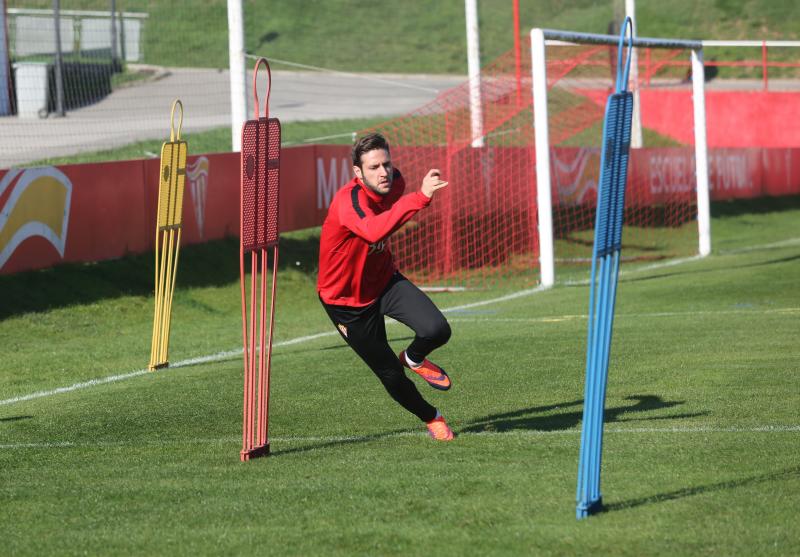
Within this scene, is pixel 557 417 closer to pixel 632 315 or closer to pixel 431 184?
pixel 431 184

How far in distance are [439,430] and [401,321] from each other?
2.31ft

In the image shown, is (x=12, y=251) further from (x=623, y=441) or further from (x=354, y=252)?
(x=623, y=441)

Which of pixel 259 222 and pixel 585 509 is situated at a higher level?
pixel 259 222

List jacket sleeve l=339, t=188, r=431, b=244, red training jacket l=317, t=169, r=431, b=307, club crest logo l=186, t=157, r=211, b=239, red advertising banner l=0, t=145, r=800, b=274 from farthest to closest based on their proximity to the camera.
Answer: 1. club crest logo l=186, t=157, r=211, b=239
2. red advertising banner l=0, t=145, r=800, b=274
3. red training jacket l=317, t=169, r=431, b=307
4. jacket sleeve l=339, t=188, r=431, b=244

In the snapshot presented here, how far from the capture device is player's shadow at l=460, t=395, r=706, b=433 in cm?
848

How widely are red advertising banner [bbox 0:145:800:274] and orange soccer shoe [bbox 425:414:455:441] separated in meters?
8.20

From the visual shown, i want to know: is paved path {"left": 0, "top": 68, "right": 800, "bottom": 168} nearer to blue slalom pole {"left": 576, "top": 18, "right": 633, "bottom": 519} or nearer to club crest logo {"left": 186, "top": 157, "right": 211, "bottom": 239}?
club crest logo {"left": 186, "top": 157, "right": 211, "bottom": 239}

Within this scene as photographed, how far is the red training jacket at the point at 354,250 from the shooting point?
7488mm

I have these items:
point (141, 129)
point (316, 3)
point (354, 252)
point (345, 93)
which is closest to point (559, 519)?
point (354, 252)

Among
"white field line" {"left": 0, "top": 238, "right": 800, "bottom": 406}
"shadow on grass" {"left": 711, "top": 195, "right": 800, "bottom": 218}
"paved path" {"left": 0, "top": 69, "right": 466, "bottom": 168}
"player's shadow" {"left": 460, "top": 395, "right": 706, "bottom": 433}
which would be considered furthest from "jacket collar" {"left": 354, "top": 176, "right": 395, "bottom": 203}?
"shadow on grass" {"left": 711, "top": 195, "right": 800, "bottom": 218}

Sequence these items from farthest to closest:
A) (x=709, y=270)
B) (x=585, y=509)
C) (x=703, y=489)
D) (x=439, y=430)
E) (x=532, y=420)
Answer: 1. (x=709, y=270)
2. (x=532, y=420)
3. (x=439, y=430)
4. (x=703, y=489)
5. (x=585, y=509)

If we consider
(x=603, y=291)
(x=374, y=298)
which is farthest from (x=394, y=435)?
(x=603, y=291)

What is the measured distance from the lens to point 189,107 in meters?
34.0

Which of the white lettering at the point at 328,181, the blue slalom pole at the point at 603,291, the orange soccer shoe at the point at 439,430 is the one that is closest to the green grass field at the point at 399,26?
the white lettering at the point at 328,181
